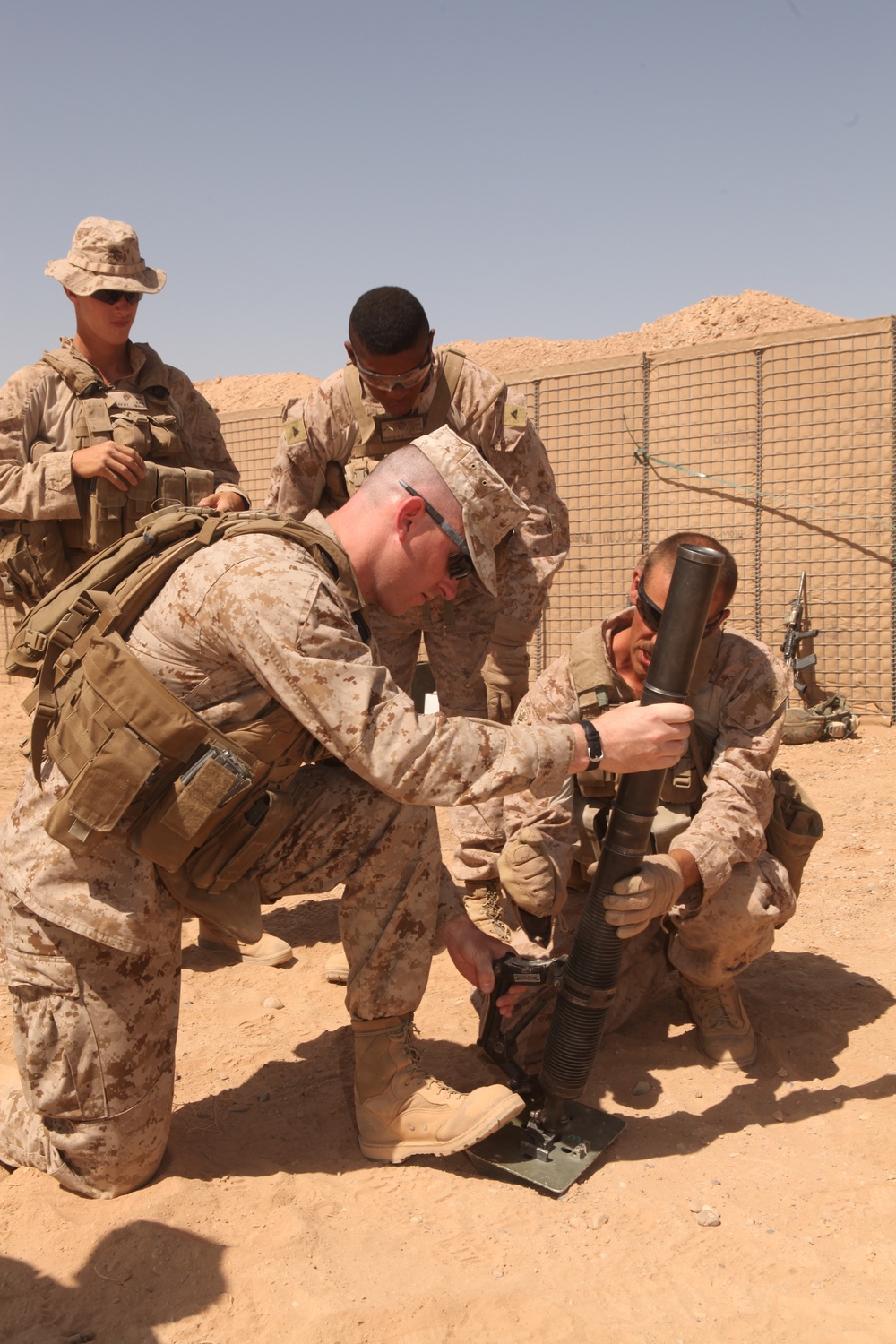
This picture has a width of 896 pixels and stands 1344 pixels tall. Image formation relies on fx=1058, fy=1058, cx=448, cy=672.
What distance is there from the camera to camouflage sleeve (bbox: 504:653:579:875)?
127 inches

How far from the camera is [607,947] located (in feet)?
8.91

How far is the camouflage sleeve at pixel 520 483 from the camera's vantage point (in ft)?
14.8

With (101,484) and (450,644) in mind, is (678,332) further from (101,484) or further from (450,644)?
(101,484)

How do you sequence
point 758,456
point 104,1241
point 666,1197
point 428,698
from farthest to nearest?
1. point 758,456
2. point 428,698
3. point 666,1197
4. point 104,1241

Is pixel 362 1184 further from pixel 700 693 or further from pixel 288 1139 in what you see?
pixel 700 693

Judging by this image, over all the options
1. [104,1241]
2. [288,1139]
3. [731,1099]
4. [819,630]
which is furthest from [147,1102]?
[819,630]

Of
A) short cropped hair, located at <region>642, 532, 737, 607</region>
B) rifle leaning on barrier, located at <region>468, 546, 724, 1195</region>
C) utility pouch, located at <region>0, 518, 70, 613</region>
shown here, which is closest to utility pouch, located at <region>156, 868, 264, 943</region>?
rifle leaning on barrier, located at <region>468, 546, 724, 1195</region>

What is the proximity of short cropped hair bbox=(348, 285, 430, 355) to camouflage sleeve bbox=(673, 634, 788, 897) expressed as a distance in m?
1.78

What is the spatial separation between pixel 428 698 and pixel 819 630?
3.03 meters

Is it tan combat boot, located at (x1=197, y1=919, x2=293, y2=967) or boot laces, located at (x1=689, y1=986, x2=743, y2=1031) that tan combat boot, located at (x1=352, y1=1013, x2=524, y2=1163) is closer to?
boot laces, located at (x1=689, y1=986, x2=743, y2=1031)

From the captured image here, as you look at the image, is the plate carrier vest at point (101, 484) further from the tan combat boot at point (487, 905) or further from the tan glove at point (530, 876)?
the tan glove at point (530, 876)

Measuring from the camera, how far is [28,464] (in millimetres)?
4223

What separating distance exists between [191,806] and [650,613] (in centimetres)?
141

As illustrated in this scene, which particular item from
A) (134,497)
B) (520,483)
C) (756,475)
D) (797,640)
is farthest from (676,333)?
(134,497)
